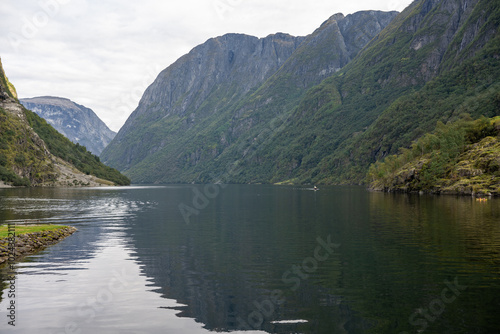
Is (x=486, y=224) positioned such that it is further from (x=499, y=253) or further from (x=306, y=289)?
(x=306, y=289)

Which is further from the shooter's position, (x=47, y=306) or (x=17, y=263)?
(x=17, y=263)

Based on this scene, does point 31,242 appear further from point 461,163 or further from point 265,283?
point 461,163

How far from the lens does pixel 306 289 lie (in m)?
31.1

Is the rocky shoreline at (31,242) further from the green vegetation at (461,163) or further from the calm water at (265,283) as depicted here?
the green vegetation at (461,163)

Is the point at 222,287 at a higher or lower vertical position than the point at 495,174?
lower

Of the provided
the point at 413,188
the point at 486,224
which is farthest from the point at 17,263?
the point at 413,188

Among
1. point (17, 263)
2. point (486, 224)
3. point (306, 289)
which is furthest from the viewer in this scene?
point (486, 224)

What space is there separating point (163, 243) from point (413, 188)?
16155 centimetres

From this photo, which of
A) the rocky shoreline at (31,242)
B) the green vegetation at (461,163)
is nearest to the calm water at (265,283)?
the rocky shoreline at (31,242)

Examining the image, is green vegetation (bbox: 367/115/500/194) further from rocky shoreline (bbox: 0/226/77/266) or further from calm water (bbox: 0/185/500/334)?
rocky shoreline (bbox: 0/226/77/266)

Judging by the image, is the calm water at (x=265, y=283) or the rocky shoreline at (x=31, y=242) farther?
the rocky shoreline at (x=31, y=242)

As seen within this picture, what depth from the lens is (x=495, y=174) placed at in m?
150

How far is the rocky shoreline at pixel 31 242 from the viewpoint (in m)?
43.1

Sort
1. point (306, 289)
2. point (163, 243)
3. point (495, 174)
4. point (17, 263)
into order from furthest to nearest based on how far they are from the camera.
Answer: point (495, 174)
point (163, 243)
point (17, 263)
point (306, 289)
